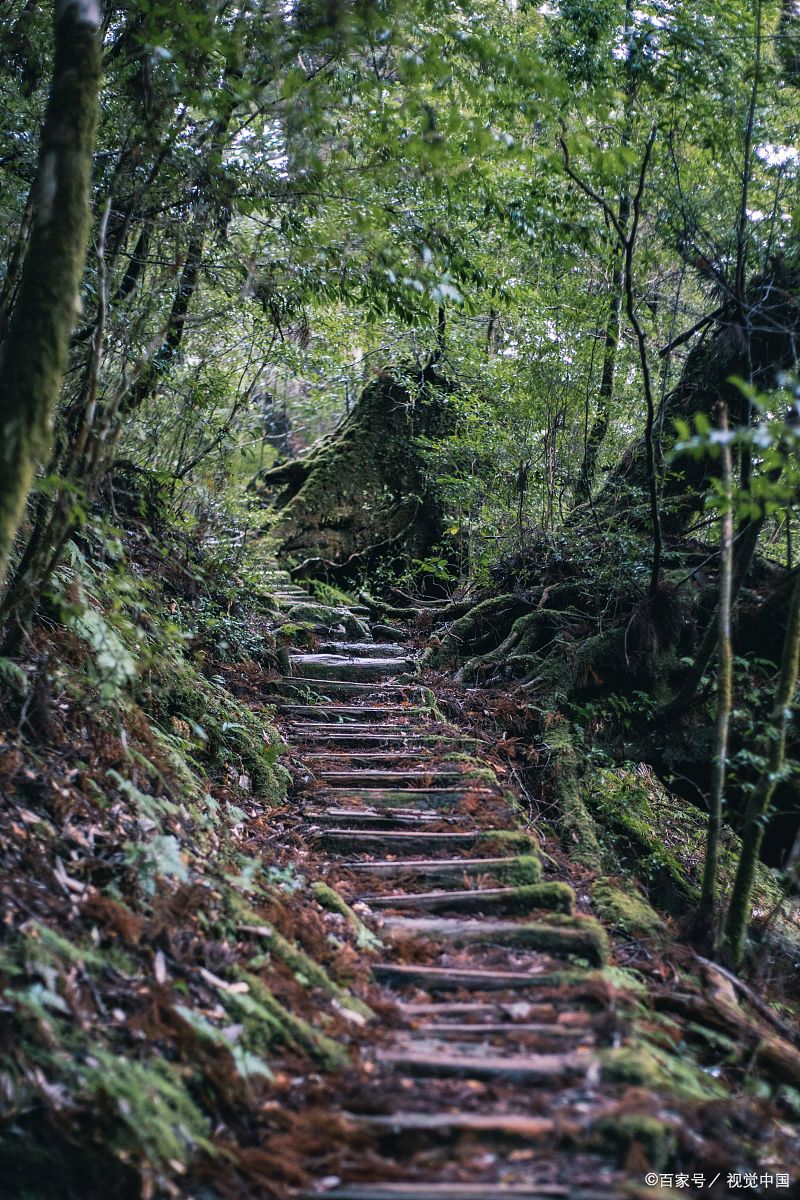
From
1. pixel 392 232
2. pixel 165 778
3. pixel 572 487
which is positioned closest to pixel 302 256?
pixel 392 232

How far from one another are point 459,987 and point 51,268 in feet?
12.3

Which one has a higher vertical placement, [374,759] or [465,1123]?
[374,759]

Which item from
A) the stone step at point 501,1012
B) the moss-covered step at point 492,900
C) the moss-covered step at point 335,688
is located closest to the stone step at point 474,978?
the stone step at point 501,1012

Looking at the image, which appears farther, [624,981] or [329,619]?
[329,619]

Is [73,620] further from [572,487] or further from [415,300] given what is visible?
[572,487]

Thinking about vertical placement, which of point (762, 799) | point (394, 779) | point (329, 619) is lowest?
point (394, 779)

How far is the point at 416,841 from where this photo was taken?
5.25 meters

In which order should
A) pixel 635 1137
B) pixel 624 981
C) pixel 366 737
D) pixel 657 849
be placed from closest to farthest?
1. pixel 635 1137
2. pixel 624 981
3. pixel 657 849
4. pixel 366 737

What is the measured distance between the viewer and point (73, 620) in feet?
14.6

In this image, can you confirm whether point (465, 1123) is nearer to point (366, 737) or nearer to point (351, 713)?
point (366, 737)

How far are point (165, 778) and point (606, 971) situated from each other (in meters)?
2.64

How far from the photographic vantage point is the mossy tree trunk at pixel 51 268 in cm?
308

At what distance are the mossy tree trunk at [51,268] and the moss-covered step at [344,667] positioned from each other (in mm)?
5383

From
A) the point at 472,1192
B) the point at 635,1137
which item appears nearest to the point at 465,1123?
the point at 472,1192
